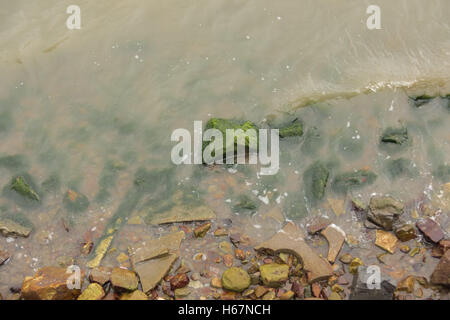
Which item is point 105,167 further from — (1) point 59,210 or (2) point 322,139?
(2) point 322,139

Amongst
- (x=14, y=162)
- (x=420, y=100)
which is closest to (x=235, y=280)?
(x=14, y=162)

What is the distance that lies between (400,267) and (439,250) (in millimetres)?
468

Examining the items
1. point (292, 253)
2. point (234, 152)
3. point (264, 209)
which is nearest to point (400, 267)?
point (292, 253)

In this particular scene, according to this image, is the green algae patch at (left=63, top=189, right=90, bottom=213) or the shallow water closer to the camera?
the green algae patch at (left=63, top=189, right=90, bottom=213)

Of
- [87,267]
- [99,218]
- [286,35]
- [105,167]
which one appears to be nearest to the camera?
[87,267]

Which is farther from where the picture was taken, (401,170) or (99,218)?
(401,170)

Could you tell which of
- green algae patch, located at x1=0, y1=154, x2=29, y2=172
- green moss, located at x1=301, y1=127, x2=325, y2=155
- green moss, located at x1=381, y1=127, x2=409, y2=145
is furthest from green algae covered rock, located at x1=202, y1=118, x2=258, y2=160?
green algae patch, located at x1=0, y1=154, x2=29, y2=172

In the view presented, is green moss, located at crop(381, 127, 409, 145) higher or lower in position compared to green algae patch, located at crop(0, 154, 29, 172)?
higher

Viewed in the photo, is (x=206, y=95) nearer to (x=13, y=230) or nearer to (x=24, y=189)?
(x=24, y=189)

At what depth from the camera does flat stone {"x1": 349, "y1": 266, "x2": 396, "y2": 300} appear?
177 inches

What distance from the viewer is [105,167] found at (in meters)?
5.63

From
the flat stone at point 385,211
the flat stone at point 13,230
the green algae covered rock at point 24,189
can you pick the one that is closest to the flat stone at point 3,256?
the flat stone at point 13,230

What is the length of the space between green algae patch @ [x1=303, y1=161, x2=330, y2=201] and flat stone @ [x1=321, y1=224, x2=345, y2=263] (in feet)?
1.33

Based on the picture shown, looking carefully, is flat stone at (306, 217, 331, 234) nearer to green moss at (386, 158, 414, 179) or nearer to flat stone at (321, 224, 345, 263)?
flat stone at (321, 224, 345, 263)
